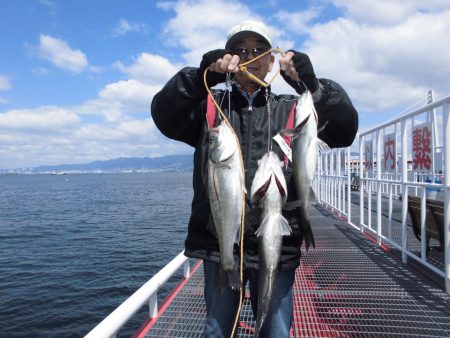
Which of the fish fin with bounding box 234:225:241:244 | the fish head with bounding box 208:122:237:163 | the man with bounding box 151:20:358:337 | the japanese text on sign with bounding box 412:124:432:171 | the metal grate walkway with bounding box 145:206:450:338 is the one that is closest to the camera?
the fish head with bounding box 208:122:237:163

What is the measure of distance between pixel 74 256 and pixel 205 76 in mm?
19423

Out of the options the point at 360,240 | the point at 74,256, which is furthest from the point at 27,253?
the point at 360,240

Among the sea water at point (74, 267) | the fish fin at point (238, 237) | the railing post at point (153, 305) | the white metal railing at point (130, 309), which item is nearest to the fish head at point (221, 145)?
the fish fin at point (238, 237)

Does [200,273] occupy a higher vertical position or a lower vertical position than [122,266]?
higher

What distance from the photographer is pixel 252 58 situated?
285cm

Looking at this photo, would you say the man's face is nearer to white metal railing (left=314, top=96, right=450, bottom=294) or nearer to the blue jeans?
the blue jeans

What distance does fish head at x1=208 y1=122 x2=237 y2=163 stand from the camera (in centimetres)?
246

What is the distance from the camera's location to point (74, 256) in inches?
770

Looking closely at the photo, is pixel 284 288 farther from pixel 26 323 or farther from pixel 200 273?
pixel 26 323

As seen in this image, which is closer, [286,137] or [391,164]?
[286,137]

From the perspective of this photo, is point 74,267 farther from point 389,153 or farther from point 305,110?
point 305,110

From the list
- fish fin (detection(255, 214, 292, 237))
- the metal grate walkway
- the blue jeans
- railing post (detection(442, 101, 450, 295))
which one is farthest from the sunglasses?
the metal grate walkway

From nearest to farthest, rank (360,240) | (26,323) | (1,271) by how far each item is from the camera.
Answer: (360,240), (26,323), (1,271)

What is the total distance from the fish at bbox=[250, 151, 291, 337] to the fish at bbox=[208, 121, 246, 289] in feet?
0.47
